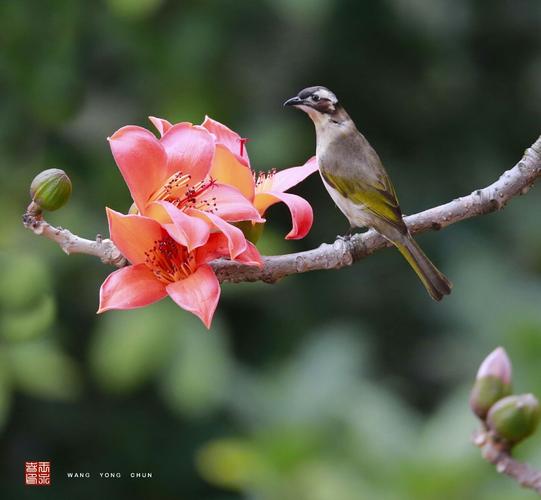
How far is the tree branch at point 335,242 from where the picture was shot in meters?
1.54

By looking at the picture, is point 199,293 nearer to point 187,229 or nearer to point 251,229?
point 187,229

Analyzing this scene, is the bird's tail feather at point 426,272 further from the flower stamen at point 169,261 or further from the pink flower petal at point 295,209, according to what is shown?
the flower stamen at point 169,261

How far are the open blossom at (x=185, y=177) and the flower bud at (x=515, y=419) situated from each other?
0.40 m

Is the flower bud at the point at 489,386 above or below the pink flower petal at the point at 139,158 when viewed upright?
below

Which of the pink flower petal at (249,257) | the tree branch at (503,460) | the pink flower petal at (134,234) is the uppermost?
the pink flower petal at (134,234)

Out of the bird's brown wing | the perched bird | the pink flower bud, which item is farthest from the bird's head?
the pink flower bud

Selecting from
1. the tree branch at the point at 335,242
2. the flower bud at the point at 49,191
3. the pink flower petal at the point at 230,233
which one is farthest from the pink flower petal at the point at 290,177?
the flower bud at the point at 49,191

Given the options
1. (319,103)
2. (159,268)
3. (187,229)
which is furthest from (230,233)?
(319,103)

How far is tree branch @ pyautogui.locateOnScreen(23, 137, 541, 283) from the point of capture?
5.05 ft

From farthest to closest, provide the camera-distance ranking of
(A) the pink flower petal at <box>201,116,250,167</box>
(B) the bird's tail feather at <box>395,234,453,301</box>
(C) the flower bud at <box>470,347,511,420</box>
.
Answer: (B) the bird's tail feather at <box>395,234,453,301</box> < (A) the pink flower petal at <box>201,116,250,167</box> < (C) the flower bud at <box>470,347,511,420</box>

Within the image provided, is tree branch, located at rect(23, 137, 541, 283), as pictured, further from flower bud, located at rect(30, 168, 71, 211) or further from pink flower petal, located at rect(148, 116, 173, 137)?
pink flower petal, located at rect(148, 116, 173, 137)

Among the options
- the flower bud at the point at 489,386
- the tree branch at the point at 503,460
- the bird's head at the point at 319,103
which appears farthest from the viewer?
the bird's head at the point at 319,103

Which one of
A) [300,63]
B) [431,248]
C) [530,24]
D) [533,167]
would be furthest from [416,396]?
[533,167]

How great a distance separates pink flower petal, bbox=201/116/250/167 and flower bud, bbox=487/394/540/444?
0.53m
